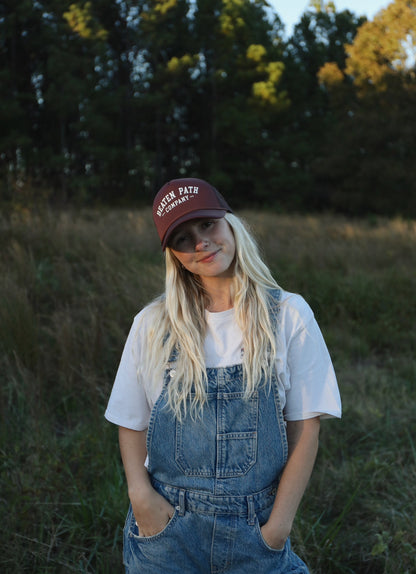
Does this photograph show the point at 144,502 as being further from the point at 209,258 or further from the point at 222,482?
the point at 209,258

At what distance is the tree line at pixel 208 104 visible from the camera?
21.4 metres

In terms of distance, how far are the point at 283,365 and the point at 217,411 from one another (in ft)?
0.79

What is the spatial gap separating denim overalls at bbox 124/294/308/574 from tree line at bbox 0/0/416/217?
64.7 feet

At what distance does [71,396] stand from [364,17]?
33834 mm

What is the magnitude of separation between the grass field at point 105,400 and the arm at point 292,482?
94cm

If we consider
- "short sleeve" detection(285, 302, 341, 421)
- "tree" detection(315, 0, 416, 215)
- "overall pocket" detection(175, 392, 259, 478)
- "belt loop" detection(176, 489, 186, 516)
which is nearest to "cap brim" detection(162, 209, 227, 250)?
"short sleeve" detection(285, 302, 341, 421)

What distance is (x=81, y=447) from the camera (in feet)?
10.2

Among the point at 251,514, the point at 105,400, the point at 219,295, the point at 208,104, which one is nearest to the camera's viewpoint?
the point at 251,514

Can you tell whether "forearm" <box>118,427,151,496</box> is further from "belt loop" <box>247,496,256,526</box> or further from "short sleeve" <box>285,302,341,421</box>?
"short sleeve" <box>285,302,341,421</box>

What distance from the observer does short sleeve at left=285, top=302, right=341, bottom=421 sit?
1.55 m

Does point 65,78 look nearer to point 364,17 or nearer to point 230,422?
point 364,17

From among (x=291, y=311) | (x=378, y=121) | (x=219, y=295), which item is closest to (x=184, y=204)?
(x=219, y=295)

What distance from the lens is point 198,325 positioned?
169cm

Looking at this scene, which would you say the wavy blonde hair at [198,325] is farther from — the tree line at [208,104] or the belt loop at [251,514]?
the tree line at [208,104]
